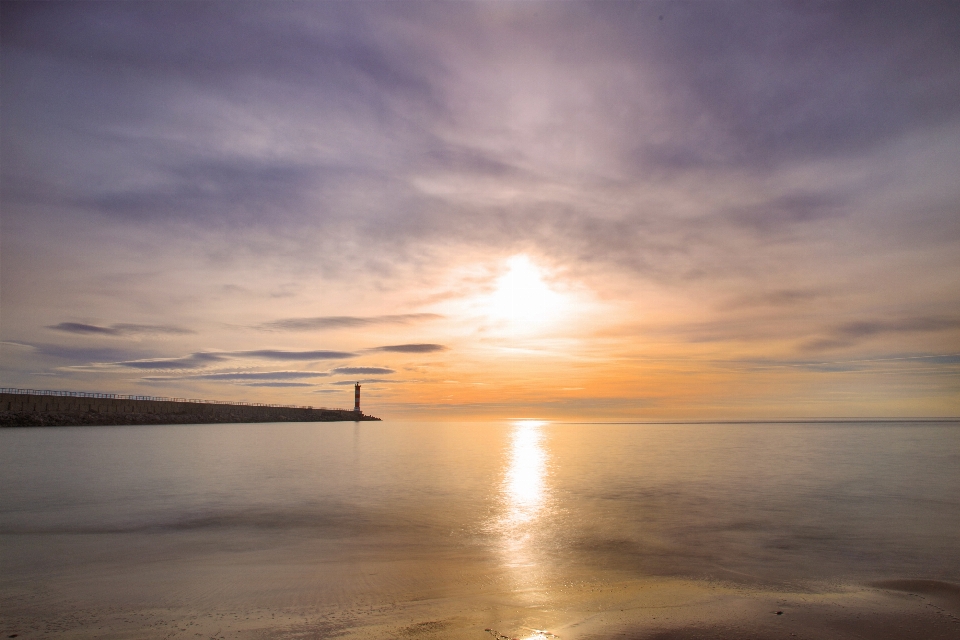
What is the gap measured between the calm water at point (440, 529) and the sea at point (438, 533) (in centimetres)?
8

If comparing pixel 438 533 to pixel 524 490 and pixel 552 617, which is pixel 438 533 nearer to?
pixel 552 617

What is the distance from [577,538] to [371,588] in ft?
20.5

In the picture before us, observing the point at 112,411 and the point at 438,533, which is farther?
the point at 112,411

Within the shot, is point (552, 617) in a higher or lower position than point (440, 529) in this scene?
higher

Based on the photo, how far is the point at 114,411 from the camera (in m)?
85.4

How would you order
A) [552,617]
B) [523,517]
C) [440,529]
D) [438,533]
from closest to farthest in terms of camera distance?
[552,617], [438,533], [440,529], [523,517]

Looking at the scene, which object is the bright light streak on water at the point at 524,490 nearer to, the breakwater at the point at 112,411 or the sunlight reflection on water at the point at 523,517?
the sunlight reflection on water at the point at 523,517

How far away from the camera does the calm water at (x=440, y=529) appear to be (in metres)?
9.77

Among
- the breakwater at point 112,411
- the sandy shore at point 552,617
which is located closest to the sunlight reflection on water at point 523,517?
the sandy shore at point 552,617

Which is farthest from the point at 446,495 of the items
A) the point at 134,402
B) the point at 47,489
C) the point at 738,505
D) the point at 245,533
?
the point at 134,402

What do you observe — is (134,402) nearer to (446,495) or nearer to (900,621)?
(446,495)

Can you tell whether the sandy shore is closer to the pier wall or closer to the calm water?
the calm water

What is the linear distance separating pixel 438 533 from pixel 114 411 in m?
90.8

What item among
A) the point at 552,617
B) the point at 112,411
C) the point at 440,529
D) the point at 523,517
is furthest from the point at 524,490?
the point at 112,411
